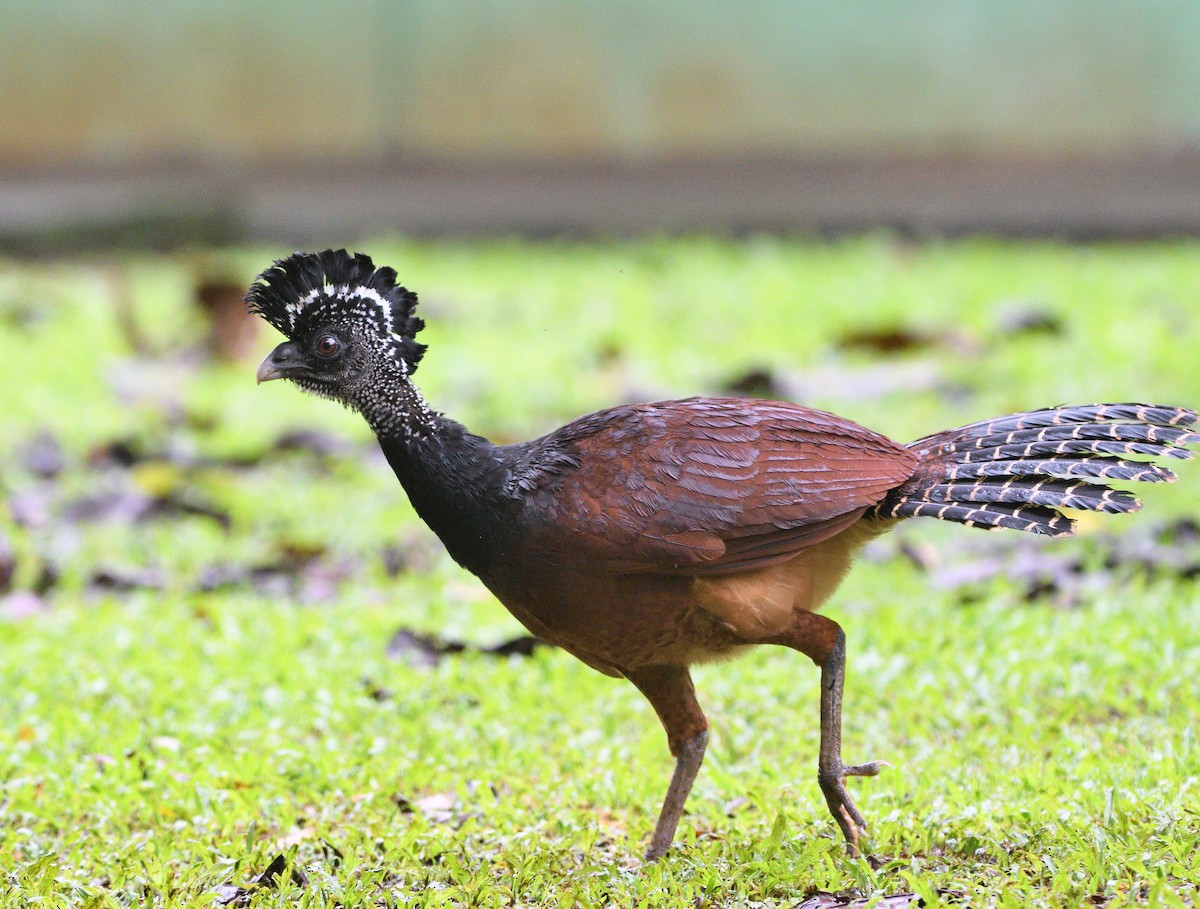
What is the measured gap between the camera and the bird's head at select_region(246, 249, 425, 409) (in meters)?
3.62

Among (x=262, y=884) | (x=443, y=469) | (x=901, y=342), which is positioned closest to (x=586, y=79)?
(x=901, y=342)

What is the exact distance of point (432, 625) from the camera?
18.1 ft

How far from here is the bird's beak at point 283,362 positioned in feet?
11.9

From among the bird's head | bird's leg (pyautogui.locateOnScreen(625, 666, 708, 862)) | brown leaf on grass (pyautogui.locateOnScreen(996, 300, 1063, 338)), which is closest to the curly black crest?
the bird's head

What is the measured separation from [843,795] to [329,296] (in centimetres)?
171

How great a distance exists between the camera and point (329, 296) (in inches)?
143

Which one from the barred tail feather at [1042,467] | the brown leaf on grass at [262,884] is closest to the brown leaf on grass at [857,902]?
the barred tail feather at [1042,467]

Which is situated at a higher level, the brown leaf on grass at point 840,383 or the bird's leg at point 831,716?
the brown leaf on grass at point 840,383

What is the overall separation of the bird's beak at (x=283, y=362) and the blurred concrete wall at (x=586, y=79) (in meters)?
8.29

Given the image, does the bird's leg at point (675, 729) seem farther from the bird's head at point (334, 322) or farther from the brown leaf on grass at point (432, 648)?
the brown leaf on grass at point (432, 648)

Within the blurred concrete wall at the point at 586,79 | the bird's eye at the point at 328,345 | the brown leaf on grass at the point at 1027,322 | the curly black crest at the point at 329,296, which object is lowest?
the bird's eye at the point at 328,345

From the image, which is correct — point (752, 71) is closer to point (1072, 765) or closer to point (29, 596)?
point (29, 596)

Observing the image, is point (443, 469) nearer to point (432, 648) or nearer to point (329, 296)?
point (329, 296)

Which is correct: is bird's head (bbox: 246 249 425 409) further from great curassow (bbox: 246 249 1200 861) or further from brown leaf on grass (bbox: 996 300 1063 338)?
brown leaf on grass (bbox: 996 300 1063 338)
